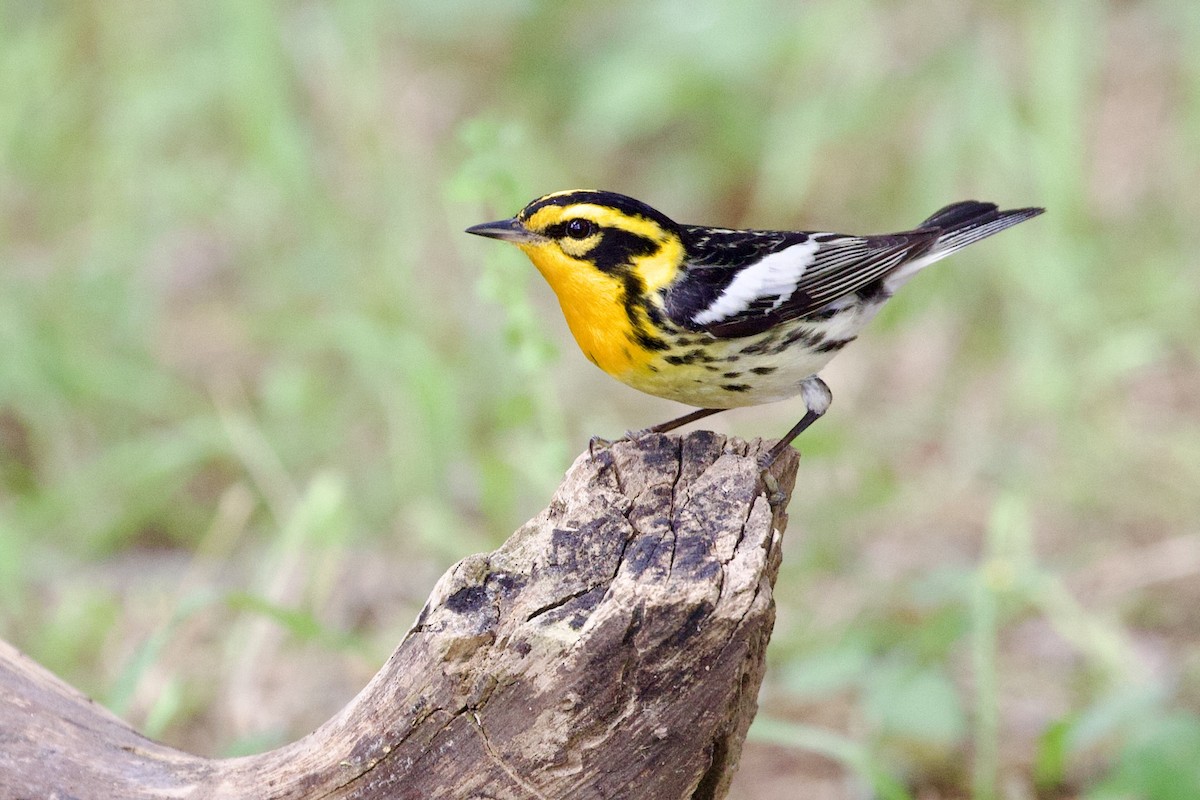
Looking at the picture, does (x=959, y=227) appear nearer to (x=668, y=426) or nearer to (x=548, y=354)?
(x=668, y=426)

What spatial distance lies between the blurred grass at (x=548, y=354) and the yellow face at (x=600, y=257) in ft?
0.66

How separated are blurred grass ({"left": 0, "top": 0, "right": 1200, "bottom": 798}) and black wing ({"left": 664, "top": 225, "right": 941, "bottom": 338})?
1.47 ft

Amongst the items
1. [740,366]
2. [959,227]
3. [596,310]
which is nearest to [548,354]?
[596,310]

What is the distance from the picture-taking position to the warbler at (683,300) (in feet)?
10.1

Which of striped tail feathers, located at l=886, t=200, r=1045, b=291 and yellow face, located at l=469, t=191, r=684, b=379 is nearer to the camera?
yellow face, located at l=469, t=191, r=684, b=379

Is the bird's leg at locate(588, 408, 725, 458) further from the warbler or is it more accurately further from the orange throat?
the orange throat

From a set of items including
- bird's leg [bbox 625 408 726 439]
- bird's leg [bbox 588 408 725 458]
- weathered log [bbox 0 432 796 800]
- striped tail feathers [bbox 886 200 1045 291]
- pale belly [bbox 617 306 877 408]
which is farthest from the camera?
striped tail feathers [bbox 886 200 1045 291]

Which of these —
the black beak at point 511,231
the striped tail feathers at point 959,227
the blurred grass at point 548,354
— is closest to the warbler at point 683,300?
the black beak at point 511,231

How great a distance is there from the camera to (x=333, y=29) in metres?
6.81

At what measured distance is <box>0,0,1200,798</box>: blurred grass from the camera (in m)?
3.81

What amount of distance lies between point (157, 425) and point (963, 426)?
3.37 metres

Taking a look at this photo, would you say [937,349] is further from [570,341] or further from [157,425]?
[157,425]

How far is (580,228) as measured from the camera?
3.16 meters

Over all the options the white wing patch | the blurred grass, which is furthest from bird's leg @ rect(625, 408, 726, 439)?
the blurred grass
